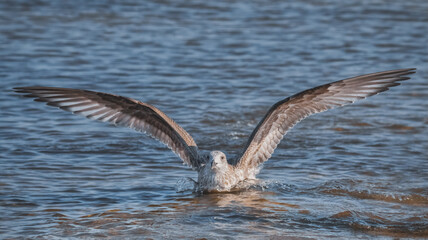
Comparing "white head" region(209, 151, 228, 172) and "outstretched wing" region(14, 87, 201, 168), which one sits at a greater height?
"outstretched wing" region(14, 87, 201, 168)

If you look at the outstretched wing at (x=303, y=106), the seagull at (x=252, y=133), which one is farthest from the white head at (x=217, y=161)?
the outstretched wing at (x=303, y=106)

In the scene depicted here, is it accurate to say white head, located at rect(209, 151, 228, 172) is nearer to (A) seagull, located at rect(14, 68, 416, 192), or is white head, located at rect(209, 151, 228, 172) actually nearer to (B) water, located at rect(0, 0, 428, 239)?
(A) seagull, located at rect(14, 68, 416, 192)

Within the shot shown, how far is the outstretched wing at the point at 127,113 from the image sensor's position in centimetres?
743

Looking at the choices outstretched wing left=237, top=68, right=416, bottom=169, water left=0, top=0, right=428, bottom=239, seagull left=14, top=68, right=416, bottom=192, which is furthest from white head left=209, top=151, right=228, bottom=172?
outstretched wing left=237, top=68, right=416, bottom=169

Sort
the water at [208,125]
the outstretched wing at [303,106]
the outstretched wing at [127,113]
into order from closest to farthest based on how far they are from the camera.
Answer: the water at [208,125] → the outstretched wing at [127,113] → the outstretched wing at [303,106]

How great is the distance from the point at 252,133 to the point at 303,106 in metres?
0.63

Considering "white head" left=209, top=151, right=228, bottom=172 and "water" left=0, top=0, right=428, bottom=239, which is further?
"white head" left=209, top=151, right=228, bottom=172

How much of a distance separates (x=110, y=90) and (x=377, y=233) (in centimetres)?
627

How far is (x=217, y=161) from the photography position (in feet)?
24.4

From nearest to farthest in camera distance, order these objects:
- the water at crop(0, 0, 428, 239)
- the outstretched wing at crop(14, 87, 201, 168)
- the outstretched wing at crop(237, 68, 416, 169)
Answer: the water at crop(0, 0, 428, 239)
the outstretched wing at crop(14, 87, 201, 168)
the outstretched wing at crop(237, 68, 416, 169)

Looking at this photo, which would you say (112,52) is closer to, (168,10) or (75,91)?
(168,10)

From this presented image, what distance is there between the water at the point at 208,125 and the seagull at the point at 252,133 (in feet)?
0.69

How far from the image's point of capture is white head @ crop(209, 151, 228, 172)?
7.45 m

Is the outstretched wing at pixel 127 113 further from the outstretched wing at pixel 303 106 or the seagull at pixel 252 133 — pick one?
the outstretched wing at pixel 303 106
